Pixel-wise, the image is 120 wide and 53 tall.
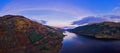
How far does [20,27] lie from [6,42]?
4694 cm

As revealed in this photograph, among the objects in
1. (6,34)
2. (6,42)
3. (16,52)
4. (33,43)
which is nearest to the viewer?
(16,52)

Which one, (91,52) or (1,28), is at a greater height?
(1,28)

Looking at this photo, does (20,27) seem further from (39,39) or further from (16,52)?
(16,52)

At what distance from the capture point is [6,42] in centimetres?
14888

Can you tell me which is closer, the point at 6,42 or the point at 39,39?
the point at 6,42

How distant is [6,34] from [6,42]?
46.7ft

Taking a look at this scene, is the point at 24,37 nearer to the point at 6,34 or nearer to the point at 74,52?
the point at 6,34

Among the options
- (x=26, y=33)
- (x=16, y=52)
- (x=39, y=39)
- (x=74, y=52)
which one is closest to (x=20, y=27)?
(x=26, y=33)

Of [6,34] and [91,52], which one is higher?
[6,34]

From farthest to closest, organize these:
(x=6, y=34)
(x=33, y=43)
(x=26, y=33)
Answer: (x=26, y=33) → (x=33, y=43) → (x=6, y=34)

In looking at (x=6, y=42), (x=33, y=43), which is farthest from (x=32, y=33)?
(x=6, y=42)

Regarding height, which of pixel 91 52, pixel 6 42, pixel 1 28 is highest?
pixel 1 28

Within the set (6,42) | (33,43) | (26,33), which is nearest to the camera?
(6,42)

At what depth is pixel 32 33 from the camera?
632ft
